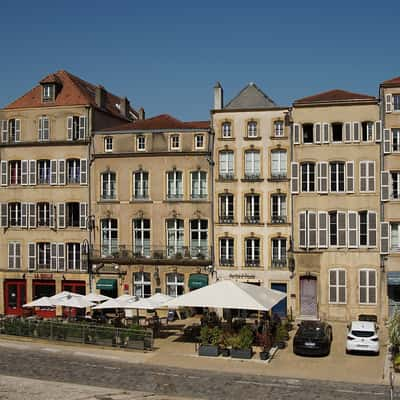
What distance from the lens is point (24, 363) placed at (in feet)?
84.3

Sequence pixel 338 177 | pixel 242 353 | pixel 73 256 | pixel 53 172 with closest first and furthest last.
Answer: pixel 242 353, pixel 338 177, pixel 73 256, pixel 53 172

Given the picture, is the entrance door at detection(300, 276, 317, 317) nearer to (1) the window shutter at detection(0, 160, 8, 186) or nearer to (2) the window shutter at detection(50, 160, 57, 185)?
Result: (2) the window shutter at detection(50, 160, 57, 185)

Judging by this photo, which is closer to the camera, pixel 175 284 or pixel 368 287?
pixel 368 287

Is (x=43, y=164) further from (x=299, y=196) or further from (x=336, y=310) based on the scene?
(x=336, y=310)

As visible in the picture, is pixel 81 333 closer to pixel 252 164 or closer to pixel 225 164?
pixel 225 164

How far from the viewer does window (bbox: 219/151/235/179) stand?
37.6 metres

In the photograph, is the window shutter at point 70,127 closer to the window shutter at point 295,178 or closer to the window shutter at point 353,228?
the window shutter at point 295,178

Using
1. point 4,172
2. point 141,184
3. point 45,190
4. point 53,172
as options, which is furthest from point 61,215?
point 141,184

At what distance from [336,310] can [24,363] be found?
59.3ft

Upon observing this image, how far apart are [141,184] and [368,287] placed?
49.9 ft

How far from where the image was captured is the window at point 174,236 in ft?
125

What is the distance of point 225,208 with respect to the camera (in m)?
37.6

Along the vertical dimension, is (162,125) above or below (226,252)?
above

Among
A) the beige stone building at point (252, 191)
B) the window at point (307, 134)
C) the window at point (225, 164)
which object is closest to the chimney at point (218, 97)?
the beige stone building at point (252, 191)
